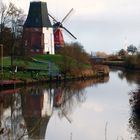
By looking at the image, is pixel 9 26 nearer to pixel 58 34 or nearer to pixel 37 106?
pixel 58 34

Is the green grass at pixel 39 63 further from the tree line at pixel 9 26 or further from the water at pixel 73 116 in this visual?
the water at pixel 73 116

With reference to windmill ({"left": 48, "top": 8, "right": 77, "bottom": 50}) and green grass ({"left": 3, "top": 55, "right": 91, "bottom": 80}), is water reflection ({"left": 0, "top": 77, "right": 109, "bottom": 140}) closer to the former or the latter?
green grass ({"left": 3, "top": 55, "right": 91, "bottom": 80})

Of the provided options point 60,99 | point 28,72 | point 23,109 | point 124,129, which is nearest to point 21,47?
point 28,72

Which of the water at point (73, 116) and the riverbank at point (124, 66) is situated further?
the riverbank at point (124, 66)

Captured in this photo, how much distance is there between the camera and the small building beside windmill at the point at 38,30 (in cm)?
6328

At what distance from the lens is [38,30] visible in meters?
64.1

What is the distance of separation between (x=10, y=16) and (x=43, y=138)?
3709 cm

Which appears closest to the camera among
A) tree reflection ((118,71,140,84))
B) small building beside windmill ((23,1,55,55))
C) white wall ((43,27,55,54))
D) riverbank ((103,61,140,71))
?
tree reflection ((118,71,140,84))

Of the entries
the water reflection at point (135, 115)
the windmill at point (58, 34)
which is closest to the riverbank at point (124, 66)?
the windmill at point (58, 34)

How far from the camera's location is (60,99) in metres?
32.7

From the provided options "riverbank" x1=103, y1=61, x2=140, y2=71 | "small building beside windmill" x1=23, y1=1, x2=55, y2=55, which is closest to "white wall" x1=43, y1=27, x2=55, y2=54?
"small building beside windmill" x1=23, y1=1, x2=55, y2=55

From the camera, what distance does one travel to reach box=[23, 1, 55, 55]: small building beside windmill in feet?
208

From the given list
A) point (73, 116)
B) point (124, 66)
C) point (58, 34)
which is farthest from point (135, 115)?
point (124, 66)

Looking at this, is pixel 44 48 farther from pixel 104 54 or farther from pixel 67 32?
pixel 104 54
